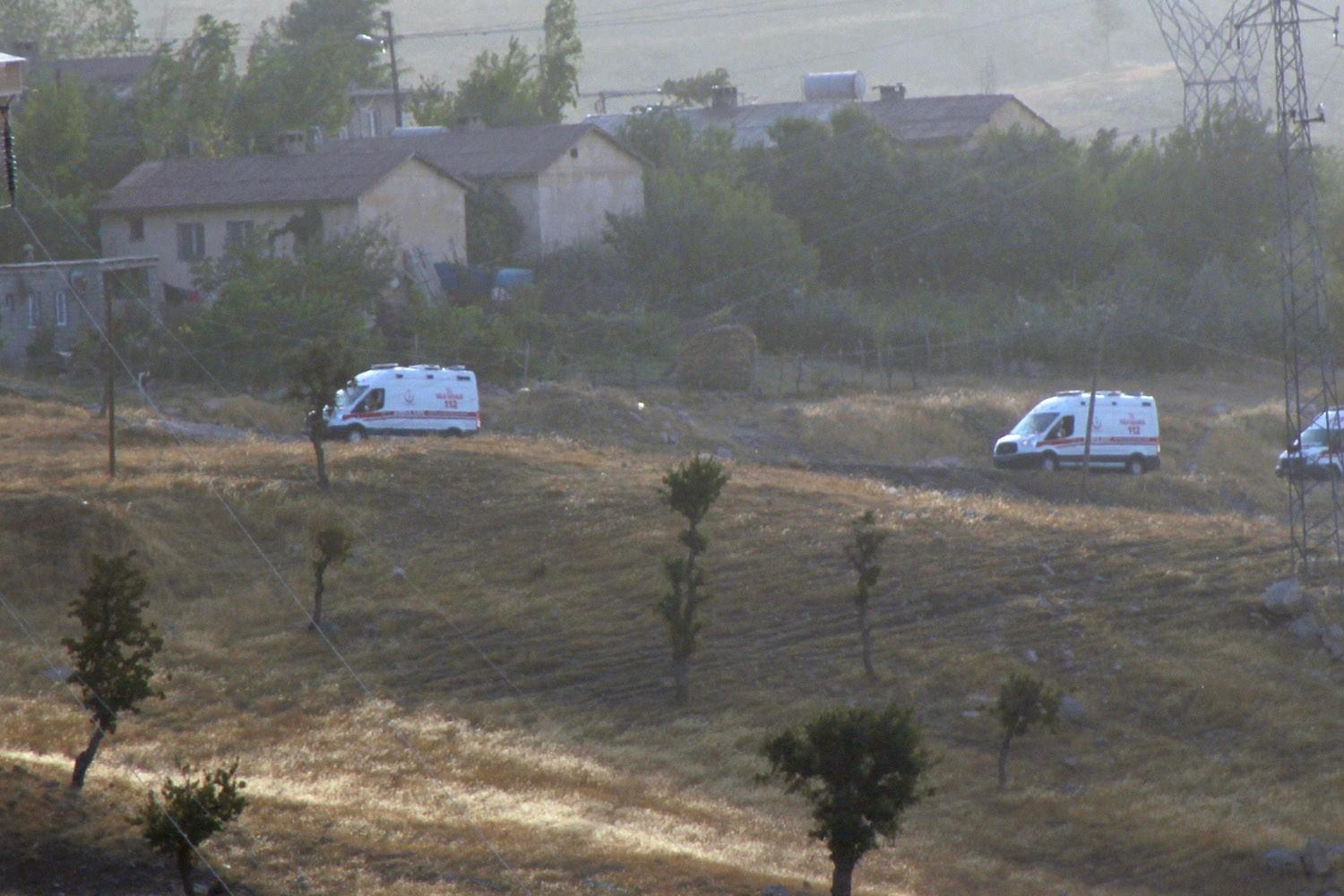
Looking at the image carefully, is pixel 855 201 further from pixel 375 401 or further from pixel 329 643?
pixel 329 643

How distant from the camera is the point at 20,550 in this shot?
23.9 metres

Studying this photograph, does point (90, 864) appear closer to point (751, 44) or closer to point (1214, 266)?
point (1214, 266)

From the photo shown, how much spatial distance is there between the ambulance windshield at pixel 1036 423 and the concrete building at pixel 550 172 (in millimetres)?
23833

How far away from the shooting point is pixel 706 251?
59.6 meters

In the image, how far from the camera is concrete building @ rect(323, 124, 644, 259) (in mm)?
57438

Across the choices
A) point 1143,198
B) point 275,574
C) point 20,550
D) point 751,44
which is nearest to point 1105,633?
point 275,574

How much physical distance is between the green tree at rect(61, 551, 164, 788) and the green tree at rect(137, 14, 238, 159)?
50942mm

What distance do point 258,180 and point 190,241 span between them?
117 inches

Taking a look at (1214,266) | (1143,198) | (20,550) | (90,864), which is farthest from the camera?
(1143,198)

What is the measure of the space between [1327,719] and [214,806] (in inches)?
539

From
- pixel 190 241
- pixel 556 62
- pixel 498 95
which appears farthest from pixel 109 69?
pixel 190 241

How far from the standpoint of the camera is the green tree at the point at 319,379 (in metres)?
26.9

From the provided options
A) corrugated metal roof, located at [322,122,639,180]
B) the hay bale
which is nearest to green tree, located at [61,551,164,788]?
the hay bale

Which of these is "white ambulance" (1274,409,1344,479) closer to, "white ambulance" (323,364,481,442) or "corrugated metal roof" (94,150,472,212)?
"white ambulance" (323,364,481,442)
